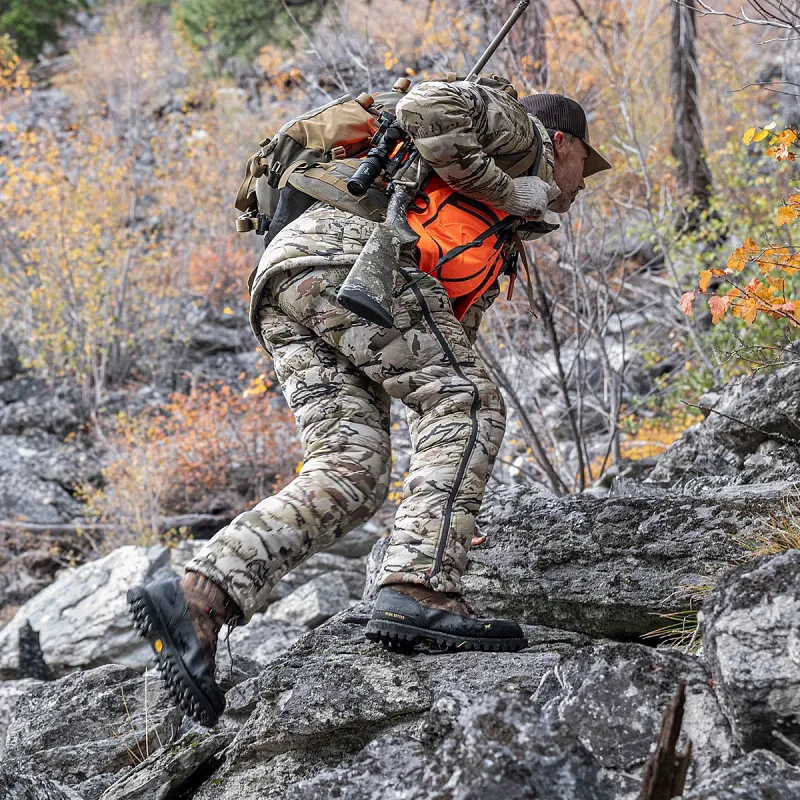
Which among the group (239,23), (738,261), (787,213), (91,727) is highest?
(239,23)

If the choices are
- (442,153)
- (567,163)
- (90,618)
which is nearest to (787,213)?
(567,163)

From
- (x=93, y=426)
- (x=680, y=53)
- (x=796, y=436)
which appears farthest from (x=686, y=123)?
(x=93, y=426)

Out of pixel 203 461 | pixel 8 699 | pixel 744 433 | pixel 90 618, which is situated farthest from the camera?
pixel 203 461

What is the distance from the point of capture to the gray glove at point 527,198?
313 cm

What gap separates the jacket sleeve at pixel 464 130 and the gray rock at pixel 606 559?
1.42 meters

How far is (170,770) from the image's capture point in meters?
2.81

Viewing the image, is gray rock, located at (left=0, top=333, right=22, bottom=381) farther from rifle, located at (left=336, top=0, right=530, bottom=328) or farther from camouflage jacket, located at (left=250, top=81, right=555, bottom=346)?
rifle, located at (left=336, top=0, right=530, bottom=328)

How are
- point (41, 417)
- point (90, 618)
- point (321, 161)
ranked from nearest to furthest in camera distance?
point (321, 161)
point (90, 618)
point (41, 417)

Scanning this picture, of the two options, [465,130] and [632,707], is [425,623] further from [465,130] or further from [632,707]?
[465,130]

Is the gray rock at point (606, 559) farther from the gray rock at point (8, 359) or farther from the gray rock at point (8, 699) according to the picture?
the gray rock at point (8, 359)

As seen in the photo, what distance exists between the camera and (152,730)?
3.71m

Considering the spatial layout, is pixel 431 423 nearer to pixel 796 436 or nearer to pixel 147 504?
pixel 796 436

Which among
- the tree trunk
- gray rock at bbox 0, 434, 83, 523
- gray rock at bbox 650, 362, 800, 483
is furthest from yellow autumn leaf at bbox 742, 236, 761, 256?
gray rock at bbox 0, 434, 83, 523

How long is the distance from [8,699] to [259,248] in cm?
1386
